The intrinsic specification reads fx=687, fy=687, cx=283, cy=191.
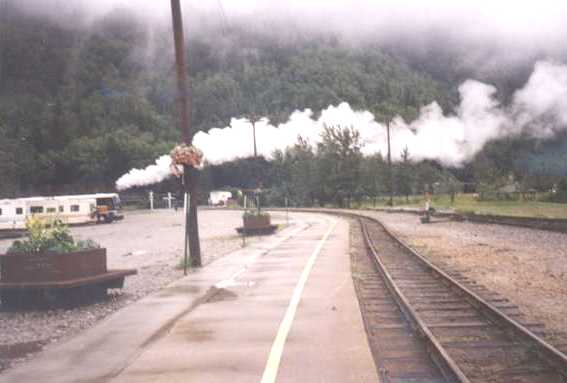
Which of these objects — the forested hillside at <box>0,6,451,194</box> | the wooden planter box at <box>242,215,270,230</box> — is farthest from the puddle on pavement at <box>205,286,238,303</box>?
the forested hillside at <box>0,6,451,194</box>

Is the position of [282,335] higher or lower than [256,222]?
lower

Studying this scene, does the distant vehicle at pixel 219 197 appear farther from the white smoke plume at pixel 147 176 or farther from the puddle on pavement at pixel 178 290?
the puddle on pavement at pixel 178 290

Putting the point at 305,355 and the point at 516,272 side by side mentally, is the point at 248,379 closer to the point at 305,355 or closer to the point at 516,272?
the point at 305,355

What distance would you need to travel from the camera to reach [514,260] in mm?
18328

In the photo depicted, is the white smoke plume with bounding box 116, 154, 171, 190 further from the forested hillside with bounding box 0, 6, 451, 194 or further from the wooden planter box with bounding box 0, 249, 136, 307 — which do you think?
the wooden planter box with bounding box 0, 249, 136, 307

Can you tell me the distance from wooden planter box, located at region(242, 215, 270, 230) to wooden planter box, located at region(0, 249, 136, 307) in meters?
→ 19.4

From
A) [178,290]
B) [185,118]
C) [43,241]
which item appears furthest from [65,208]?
[43,241]

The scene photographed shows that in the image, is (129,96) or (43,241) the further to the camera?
(129,96)

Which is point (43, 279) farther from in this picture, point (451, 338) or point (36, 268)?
point (451, 338)

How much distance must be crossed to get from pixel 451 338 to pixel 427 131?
83.3 m

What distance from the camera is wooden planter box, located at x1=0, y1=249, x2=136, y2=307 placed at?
11734mm

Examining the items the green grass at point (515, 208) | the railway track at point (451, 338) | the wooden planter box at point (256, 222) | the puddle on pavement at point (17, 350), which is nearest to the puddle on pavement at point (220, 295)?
the railway track at point (451, 338)

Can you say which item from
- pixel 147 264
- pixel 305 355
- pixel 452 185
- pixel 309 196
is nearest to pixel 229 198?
pixel 309 196

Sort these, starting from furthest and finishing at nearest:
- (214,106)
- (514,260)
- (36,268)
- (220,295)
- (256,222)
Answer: (214,106) → (256,222) → (514,260) → (220,295) → (36,268)
